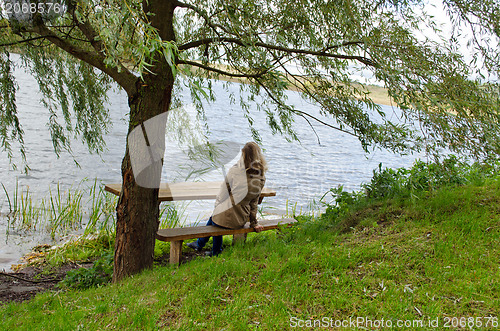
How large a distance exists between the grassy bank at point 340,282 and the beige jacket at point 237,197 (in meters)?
0.45

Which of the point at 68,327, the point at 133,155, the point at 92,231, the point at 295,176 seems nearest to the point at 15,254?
the point at 92,231

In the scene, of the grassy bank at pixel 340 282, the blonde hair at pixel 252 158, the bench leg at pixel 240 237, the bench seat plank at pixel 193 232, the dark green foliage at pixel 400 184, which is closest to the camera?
the grassy bank at pixel 340 282

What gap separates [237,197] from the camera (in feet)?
16.8

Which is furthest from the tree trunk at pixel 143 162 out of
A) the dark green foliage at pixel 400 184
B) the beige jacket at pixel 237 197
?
the dark green foliage at pixel 400 184

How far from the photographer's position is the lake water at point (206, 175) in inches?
363

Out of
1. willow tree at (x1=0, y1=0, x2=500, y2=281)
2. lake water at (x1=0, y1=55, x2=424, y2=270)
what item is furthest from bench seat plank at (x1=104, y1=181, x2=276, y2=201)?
lake water at (x1=0, y1=55, x2=424, y2=270)

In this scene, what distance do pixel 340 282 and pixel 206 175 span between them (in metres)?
7.88

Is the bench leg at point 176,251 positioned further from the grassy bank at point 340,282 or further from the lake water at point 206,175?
the lake water at point 206,175

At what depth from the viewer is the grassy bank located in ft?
9.62

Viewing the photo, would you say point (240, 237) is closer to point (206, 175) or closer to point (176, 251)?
point (176, 251)

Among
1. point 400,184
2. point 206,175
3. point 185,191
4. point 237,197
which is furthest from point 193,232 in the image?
point 206,175

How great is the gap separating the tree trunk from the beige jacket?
0.86 meters

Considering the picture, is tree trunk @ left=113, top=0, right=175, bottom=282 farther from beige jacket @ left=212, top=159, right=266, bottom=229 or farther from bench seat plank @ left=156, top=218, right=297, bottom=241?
beige jacket @ left=212, top=159, right=266, bottom=229

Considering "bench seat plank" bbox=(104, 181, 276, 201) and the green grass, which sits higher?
"bench seat plank" bbox=(104, 181, 276, 201)
